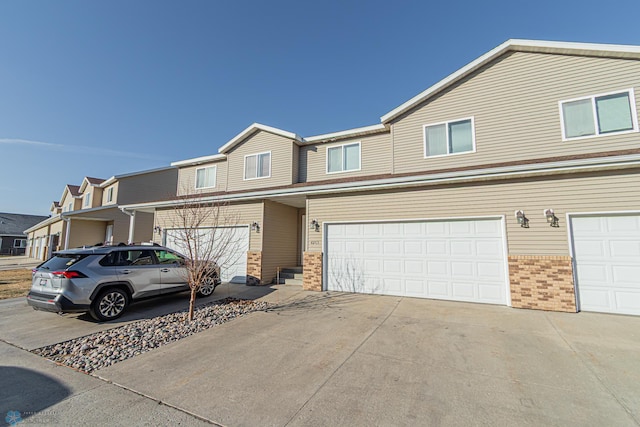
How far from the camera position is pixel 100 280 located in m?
5.95

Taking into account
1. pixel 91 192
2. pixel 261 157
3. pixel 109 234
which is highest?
pixel 91 192

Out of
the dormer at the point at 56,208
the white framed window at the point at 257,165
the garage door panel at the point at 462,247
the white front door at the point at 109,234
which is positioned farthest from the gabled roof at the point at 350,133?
the dormer at the point at 56,208

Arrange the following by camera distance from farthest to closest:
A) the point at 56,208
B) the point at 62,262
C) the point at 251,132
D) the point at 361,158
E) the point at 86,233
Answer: the point at 56,208
the point at 86,233
the point at 251,132
the point at 361,158
the point at 62,262

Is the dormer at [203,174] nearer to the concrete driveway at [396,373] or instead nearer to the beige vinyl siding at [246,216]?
the beige vinyl siding at [246,216]

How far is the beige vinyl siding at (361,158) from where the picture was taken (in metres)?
11.1

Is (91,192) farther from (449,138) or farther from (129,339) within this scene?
(449,138)

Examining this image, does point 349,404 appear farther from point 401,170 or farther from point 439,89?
point 439,89

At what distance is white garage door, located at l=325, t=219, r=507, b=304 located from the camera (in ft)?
24.0

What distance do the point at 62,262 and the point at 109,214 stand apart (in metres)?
17.4

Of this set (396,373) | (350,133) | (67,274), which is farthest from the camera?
(350,133)

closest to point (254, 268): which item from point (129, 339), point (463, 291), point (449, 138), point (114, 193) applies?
point (129, 339)

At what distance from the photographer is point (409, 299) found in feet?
25.8

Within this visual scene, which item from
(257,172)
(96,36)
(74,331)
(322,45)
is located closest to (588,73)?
(322,45)

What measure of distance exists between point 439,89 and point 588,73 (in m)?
4.13
